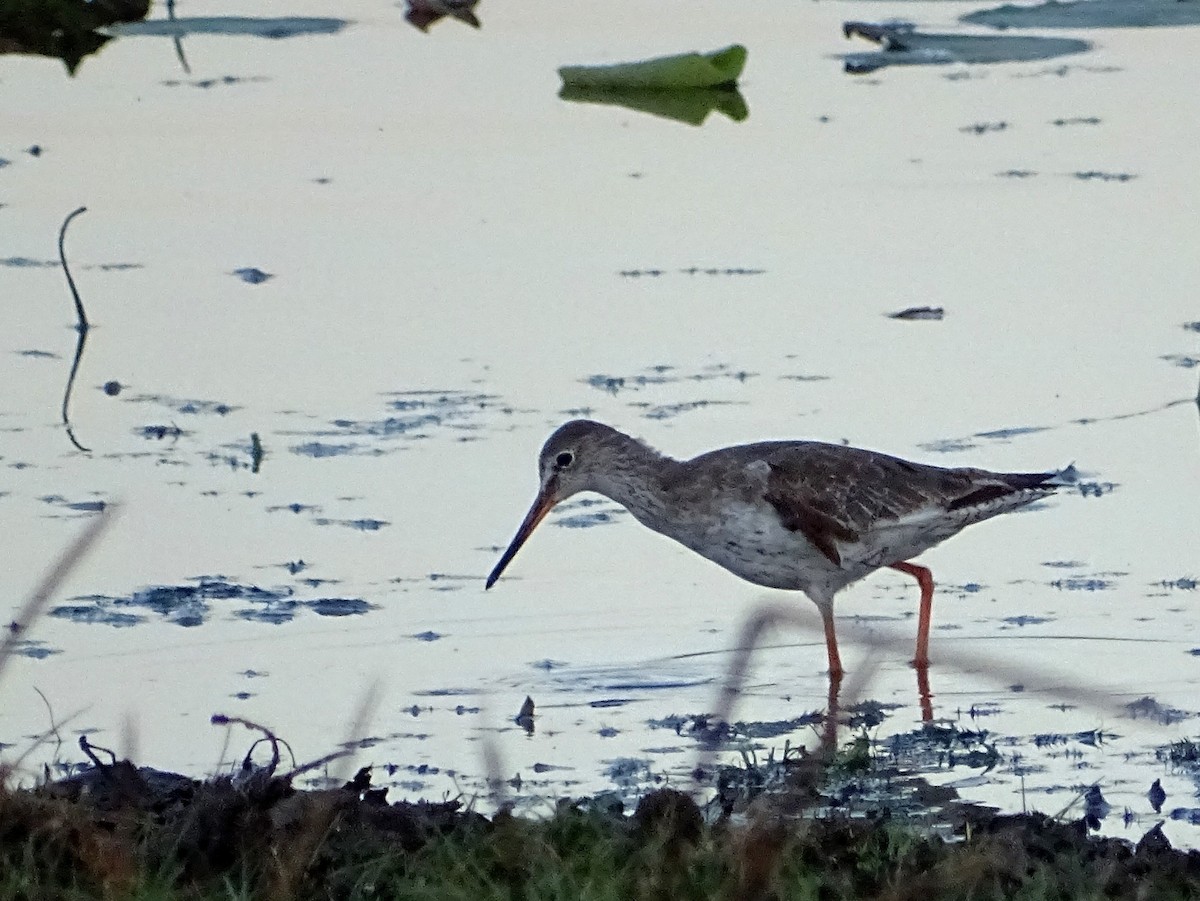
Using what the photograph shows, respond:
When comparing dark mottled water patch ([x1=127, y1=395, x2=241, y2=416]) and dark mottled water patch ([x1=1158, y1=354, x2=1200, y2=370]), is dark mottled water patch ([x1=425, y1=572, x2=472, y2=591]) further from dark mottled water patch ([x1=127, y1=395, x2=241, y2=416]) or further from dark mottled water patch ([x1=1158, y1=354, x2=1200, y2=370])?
dark mottled water patch ([x1=1158, y1=354, x2=1200, y2=370])

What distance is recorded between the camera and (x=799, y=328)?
9594mm

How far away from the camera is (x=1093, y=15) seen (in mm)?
15219

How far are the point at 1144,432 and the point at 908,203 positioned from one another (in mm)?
2985

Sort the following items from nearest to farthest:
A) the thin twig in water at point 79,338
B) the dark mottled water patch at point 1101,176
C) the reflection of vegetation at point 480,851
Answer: the reflection of vegetation at point 480,851 → the thin twig in water at point 79,338 → the dark mottled water patch at point 1101,176

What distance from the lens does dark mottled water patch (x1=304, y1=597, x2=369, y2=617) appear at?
7.21 meters

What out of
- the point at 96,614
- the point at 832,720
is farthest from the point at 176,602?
the point at 832,720

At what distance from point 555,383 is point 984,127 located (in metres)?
4.67

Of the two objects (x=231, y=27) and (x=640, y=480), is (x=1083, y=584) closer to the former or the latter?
(x=640, y=480)

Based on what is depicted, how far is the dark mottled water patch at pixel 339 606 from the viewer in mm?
7211

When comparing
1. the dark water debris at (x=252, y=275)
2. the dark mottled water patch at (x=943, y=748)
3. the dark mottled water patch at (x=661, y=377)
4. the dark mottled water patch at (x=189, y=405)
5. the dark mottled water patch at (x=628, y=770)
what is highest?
the dark water debris at (x=252, y=275)

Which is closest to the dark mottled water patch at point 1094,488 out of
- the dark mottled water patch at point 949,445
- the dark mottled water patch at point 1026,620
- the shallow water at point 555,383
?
the shallow water at point 555,383

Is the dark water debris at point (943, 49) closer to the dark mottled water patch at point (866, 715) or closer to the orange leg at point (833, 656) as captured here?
the orange leg at point (833, 656)

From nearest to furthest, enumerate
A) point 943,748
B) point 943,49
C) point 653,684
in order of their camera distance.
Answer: point 943,748
point 653,684
point 943,49

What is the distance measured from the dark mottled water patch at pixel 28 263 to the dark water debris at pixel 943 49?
5223mm
